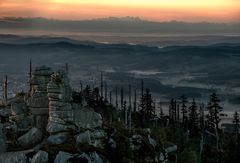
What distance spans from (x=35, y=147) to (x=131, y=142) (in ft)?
42.7

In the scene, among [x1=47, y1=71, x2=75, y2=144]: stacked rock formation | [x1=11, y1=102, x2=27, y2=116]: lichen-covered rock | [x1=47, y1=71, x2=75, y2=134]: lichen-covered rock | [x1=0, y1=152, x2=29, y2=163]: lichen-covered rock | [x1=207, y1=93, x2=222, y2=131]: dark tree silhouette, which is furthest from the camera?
[x1=207, y1=93, x2=222, y2=131]: dark tree silhouette

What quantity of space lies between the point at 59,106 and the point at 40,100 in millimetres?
4409

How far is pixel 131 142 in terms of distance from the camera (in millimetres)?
67812

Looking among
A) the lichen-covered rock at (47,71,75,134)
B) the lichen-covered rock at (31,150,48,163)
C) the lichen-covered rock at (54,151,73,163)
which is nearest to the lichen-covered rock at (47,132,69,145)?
the lichen-covered rock at (47,71,75,134)

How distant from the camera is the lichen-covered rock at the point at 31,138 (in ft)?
208

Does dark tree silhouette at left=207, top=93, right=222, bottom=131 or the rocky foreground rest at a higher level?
the rocky foreground

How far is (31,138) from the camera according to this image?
63562mm

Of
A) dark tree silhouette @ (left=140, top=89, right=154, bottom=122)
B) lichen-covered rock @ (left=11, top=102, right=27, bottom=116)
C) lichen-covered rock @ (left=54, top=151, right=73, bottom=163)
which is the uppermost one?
lichen-covered rock @ (left=11, top=102, right=27, bottom=116)

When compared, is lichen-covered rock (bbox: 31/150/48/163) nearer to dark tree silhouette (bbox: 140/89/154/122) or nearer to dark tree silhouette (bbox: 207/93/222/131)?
dark tree silhouette (bbox: 207/93/222/131)

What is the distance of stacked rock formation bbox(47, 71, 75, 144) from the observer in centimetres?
6412

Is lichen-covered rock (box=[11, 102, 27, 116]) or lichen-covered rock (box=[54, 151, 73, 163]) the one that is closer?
lichen-covered rock (box=[54, 151, 73, 163])

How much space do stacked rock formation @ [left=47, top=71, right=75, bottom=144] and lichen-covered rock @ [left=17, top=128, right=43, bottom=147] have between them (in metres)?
1.45

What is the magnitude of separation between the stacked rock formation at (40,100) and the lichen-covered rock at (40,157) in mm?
9323

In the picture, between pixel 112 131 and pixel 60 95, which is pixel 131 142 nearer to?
pixel 112 131
